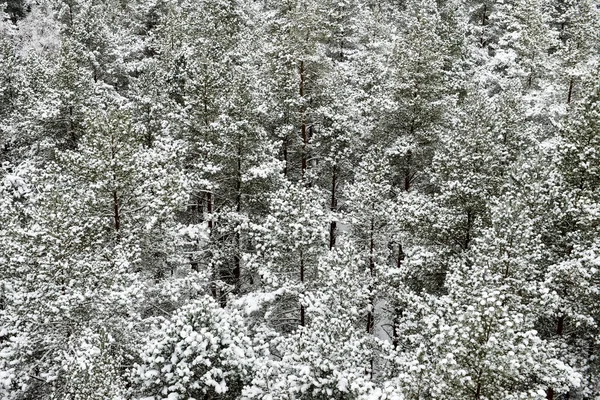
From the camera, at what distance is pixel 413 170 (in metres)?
26.5

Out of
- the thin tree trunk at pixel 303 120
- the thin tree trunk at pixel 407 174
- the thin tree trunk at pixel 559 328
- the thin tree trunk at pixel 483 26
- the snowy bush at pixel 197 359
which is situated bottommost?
the thin tree trunk at pixel 559 328

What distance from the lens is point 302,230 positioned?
712 inches

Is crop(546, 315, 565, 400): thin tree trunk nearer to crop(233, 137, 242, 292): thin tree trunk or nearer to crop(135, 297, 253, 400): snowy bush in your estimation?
crop(135, 297, 253, 400): snowy bush

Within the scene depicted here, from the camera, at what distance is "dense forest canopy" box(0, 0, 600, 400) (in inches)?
509

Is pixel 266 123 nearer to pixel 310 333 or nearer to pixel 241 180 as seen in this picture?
pixel 241 180

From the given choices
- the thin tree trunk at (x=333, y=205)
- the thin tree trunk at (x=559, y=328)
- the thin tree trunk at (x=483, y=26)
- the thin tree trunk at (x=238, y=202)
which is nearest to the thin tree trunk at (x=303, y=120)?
the thin tree trunk at (x=333, y=205)

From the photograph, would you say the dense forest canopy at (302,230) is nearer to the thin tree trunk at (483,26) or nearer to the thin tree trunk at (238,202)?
the thin tree trunk at (238,202)

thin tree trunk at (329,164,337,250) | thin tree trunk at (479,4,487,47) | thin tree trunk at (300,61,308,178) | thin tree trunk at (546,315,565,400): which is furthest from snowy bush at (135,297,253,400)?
thin tree trunk at (479,4,487,47)

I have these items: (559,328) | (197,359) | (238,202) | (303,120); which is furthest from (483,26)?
(197,359)

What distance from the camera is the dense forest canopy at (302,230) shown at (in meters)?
12.9

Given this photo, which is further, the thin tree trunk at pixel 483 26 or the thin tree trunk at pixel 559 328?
the thin tree trunk at pixel 483 26

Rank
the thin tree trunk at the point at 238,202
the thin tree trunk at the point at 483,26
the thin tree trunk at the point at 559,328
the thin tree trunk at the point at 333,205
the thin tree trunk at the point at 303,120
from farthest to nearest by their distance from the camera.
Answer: the thin tree trunk at the point at 483,26, the thin tree trunk at the point at 333,205, the thin tree trunk at the point at 303,120, the thin tree trunk at the point at 238,202, the thin tree trunk at the point at 559,328

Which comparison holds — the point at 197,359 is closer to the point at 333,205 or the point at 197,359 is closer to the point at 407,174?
the point at 407,174

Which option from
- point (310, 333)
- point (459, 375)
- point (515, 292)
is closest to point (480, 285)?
point (515, 292)
